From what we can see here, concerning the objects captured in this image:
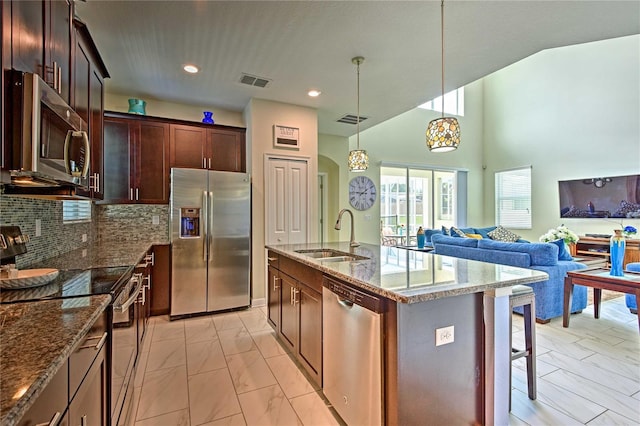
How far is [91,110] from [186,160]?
1812 millimetres

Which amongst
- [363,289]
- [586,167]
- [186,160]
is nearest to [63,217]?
[186,160]

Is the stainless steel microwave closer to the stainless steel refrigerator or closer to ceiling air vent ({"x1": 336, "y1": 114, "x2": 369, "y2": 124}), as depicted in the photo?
the stainless steel refrigerator

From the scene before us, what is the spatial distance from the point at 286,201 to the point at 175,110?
210 centimetres

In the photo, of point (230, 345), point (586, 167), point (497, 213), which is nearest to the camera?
point (230, 345)

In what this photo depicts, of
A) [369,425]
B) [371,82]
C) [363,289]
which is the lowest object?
[369,425]

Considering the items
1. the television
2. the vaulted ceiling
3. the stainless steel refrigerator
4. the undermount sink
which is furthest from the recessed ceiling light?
the television

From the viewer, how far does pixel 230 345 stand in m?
2.96

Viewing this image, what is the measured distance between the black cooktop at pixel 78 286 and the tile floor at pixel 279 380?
0.96m

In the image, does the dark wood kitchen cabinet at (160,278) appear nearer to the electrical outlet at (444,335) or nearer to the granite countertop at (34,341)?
the granite countertop at (34,341)

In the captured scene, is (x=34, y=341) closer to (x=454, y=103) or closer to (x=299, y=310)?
(x=299, y=310)

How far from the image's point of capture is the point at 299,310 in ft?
7.92

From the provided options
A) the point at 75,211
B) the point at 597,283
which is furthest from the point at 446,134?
the point at 75,211

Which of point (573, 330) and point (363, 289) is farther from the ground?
point (363, 289)

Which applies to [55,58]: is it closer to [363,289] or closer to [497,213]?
[363,289]
